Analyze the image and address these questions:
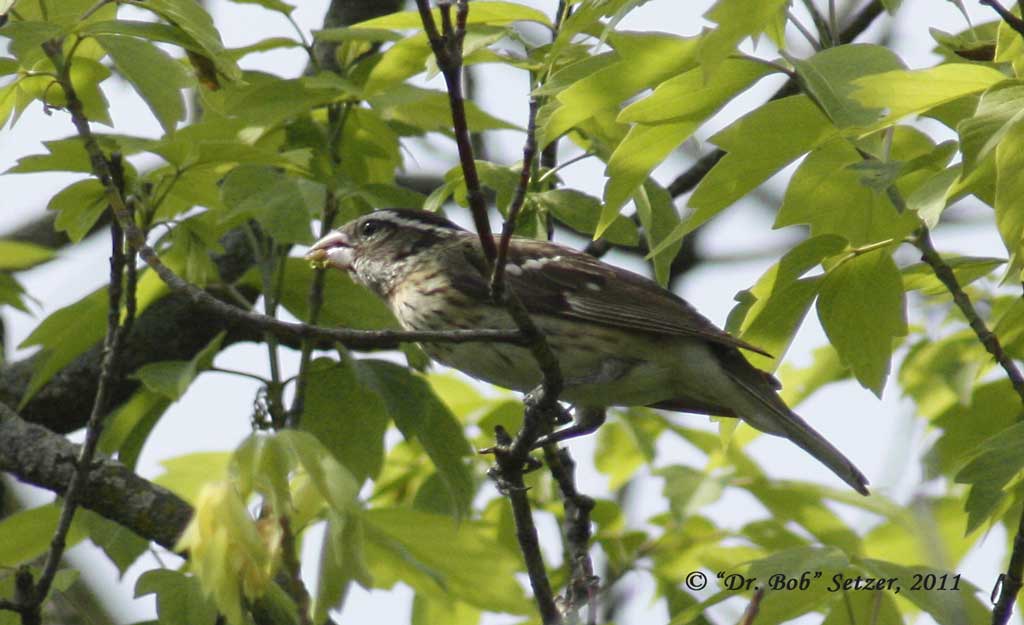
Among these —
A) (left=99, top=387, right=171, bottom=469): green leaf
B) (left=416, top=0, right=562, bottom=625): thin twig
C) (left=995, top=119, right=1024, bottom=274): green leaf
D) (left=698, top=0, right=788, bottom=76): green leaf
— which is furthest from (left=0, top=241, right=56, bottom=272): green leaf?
(left=995, top=119, right=1024, bottom=274): green leaf

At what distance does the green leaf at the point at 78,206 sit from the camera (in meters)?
4.30

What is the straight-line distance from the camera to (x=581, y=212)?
4.52m

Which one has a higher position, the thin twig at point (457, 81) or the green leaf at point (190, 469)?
the green leaf at point (190, 469)

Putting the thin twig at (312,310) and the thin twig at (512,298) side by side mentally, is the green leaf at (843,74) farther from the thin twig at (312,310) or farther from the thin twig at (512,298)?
the thin twig at (312,310)

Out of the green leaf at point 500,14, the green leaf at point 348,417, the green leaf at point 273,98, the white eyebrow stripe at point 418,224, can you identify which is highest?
the white eyebrow stripe at point 418,224

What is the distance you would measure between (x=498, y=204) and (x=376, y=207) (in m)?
0.49

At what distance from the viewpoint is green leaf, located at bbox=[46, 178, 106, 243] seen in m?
4.30

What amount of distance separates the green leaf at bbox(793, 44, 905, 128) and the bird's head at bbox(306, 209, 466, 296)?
111 inches

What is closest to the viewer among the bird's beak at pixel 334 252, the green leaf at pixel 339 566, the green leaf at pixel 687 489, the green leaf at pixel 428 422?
the green leaf at pixel 339 566

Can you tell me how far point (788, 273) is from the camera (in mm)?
3930

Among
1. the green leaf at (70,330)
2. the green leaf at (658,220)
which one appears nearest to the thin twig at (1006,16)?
the green leaf at (658,220)

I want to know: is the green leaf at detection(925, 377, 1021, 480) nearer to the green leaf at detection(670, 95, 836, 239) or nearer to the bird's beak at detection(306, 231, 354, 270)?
the green leaf at detection(670, 95, 836, 239)

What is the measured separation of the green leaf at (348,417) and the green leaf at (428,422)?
0.07m

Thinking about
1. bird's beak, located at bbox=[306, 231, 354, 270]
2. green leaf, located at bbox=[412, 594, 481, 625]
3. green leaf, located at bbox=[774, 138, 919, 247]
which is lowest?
green leaf, located at bbox=[412, 594, 481, 625]
